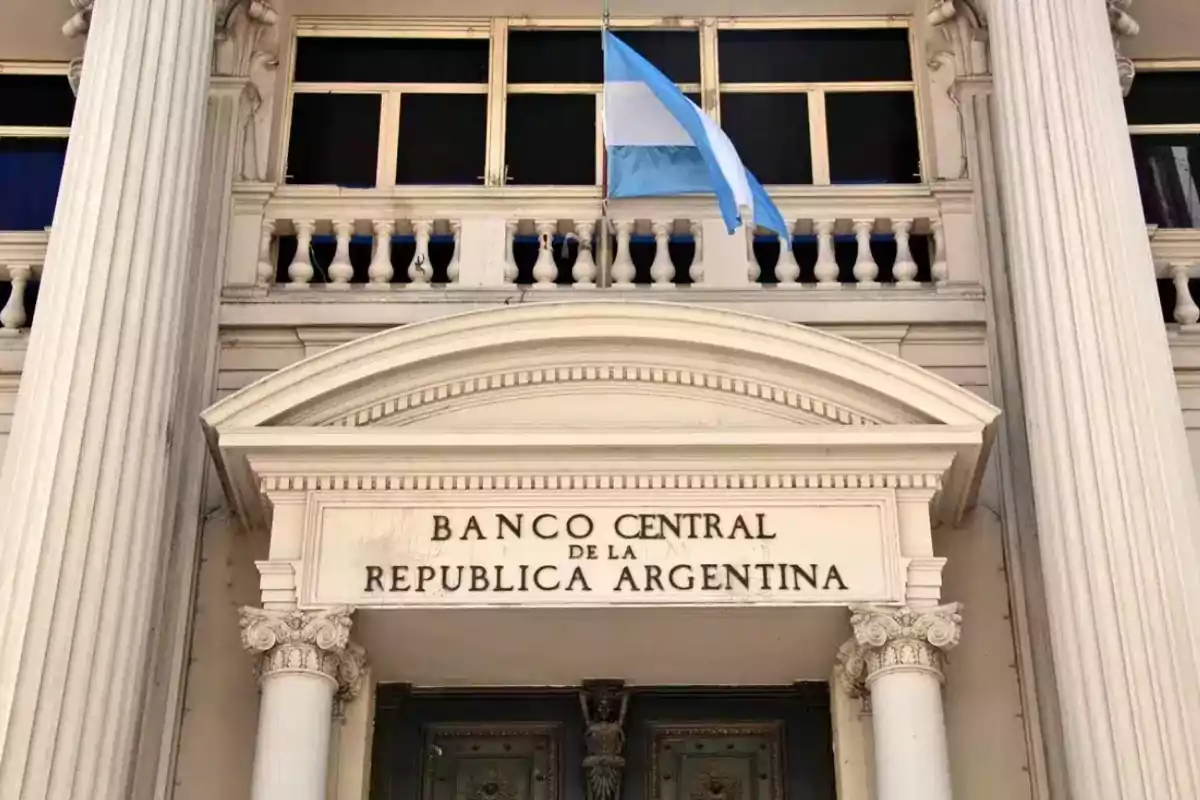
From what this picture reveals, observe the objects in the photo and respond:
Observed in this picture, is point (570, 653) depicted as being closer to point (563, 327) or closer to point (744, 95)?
point (563, 327)

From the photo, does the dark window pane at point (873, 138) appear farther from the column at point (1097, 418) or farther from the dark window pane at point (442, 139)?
the dark window pane at point (442, 139)

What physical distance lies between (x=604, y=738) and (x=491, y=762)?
0.62 metres

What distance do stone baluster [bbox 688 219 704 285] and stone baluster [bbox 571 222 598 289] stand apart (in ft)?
1.83

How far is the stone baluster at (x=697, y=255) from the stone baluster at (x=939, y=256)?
1326mm

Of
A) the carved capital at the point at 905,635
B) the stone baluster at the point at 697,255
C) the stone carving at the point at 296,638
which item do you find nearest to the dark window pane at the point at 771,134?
the stone baluster at the point at 697,255

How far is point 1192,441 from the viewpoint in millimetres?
9867

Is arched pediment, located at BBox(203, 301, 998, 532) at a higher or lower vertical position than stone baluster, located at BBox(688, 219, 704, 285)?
lower

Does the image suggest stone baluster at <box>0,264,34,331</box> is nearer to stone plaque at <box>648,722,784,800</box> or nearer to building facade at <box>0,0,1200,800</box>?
building facade at <box>0,0,1200,800</box>

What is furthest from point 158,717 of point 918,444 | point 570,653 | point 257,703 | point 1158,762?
point 1158,762

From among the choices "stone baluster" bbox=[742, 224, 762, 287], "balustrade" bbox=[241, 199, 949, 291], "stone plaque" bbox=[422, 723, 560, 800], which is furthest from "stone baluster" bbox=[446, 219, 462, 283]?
"stone plaque" bbox=[422, 723, 560, 800]

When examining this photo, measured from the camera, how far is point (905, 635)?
8.55 meters

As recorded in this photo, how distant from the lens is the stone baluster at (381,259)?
10.3 metres

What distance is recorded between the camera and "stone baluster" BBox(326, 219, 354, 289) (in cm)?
1038

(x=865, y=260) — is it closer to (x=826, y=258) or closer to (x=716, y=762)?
(x=826, y=258)
